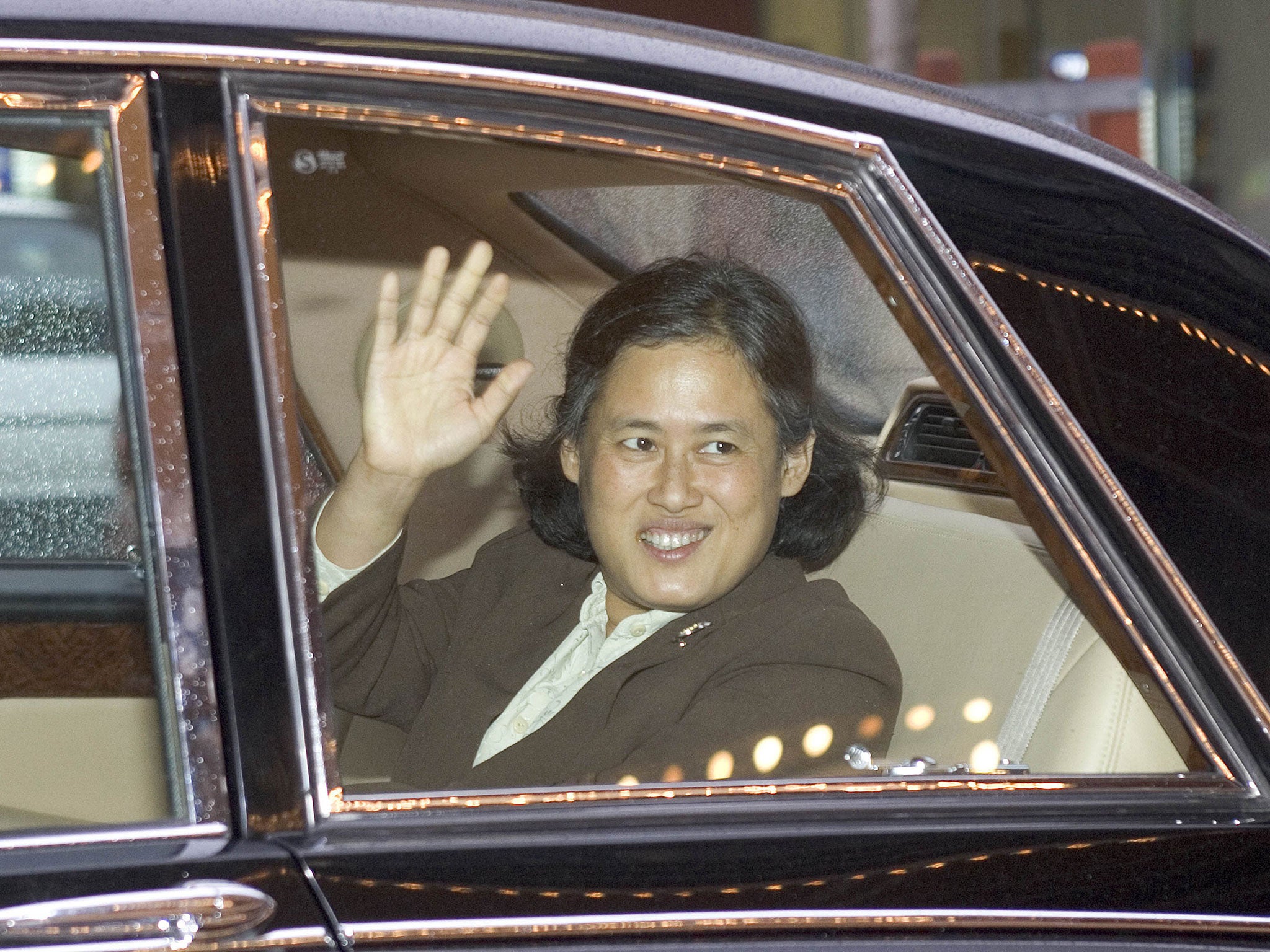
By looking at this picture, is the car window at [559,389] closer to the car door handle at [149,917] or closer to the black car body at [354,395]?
the black car body at [354,395]

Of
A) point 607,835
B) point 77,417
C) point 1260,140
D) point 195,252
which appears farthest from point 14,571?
point 1260,140

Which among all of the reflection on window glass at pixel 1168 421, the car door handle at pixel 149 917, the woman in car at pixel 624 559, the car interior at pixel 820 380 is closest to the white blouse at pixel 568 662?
the woman in car at pixel 624 559

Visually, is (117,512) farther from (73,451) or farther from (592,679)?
(592,679)

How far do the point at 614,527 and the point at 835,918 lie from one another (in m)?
0.75

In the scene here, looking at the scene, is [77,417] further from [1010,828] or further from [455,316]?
[1010,828]

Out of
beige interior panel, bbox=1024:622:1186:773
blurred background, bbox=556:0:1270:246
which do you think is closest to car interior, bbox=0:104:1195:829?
beige interior panel, bbox=1024:622:1186:773

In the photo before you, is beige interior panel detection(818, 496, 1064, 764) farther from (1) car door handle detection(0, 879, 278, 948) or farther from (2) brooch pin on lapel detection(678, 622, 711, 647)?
(1) car door handle detection(0, 879, 278, 948)

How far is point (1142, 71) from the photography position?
33.2 ft

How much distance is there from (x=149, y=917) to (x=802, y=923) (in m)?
0.50

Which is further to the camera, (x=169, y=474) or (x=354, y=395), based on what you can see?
(x=354, y=395)

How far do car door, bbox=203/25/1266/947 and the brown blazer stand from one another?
37 mm

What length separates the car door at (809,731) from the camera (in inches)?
44.6

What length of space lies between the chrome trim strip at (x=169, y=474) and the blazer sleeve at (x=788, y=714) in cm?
37

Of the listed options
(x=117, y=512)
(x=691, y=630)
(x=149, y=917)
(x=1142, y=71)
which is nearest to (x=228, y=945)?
(x=149, y=917)
